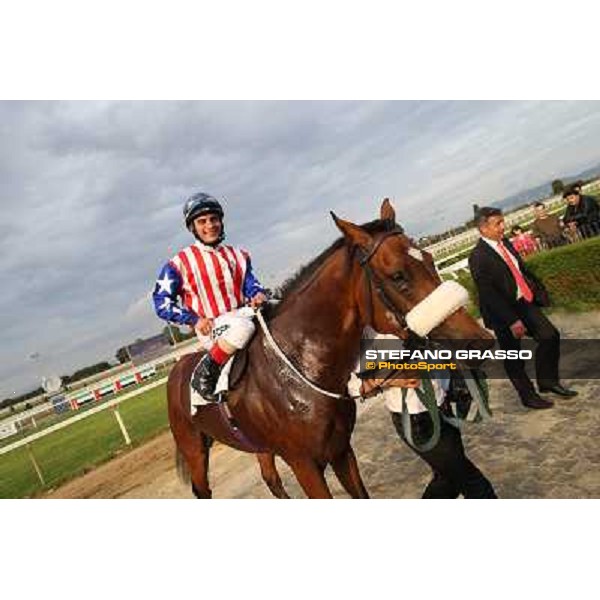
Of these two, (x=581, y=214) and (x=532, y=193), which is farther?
(x=581, y=214)

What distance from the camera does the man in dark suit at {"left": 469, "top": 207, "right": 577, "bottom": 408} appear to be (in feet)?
12.4

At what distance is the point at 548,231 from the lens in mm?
5543

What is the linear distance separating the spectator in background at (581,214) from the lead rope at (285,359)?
2533 mm

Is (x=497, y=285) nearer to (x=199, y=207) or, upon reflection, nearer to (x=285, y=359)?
(x=285, y=359)

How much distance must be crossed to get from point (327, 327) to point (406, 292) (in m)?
0.54

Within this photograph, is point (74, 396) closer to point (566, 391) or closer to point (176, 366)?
point (176, 366)

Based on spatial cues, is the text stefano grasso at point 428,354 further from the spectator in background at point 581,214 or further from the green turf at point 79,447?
the green turf at point 79,447

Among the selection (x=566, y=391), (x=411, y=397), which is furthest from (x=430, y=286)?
(x=566, y=391)

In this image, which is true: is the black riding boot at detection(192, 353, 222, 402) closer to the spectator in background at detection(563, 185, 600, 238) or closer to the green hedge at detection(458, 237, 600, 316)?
the green hedge at detection(458, 237, 600, 316)

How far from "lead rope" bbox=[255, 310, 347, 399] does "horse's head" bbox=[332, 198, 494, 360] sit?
0.53 meters

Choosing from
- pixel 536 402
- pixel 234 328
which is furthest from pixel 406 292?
pixel 536 402

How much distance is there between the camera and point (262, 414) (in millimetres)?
3227

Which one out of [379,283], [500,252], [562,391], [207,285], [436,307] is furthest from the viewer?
[562,391]

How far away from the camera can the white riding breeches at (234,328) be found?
10.3 ft
